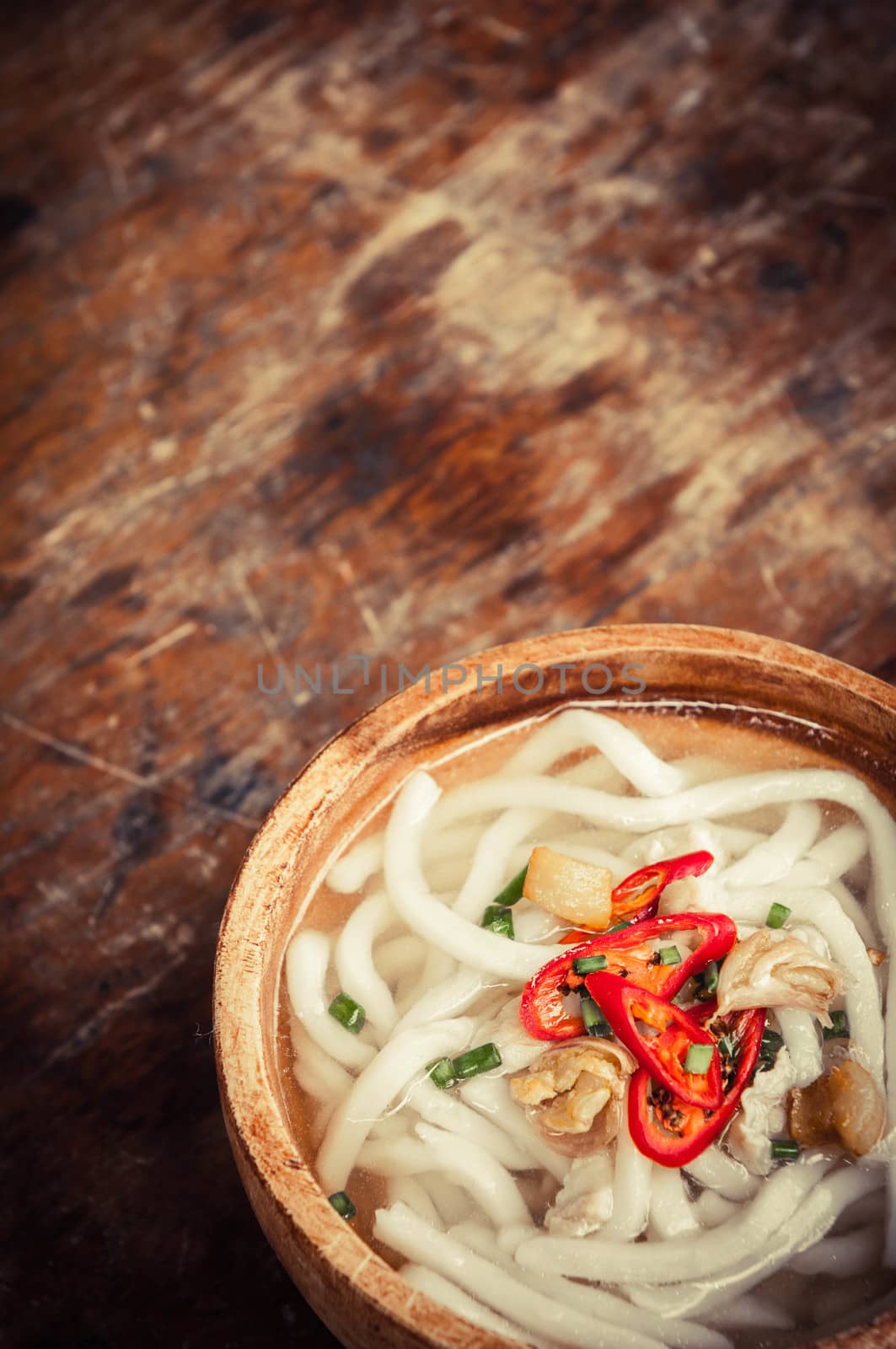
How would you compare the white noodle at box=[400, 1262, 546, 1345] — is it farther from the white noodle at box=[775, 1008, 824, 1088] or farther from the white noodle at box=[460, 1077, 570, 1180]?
the white noodle at box=[775, 1008, 824, 1088]

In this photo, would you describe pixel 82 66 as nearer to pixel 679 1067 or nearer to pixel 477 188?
pixel 477 188

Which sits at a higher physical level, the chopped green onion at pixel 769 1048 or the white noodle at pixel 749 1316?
the chopped green onion at pixel 769 1048

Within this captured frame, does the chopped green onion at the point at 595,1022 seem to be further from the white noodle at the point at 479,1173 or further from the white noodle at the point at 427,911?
the white noodle at the point at 479,1173

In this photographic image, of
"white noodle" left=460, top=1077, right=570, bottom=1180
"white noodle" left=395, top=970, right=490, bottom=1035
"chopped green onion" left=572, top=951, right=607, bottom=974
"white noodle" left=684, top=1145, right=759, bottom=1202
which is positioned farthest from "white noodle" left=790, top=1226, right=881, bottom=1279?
"white noodle" left=395, top=970, right=490, bottom=1035

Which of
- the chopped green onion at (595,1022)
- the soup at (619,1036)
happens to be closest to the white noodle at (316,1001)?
the soup at (619,1036)

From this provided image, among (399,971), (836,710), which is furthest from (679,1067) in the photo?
(836,710)

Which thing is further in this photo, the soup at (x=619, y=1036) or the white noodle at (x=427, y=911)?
the white noodle at (x=427, y=911)

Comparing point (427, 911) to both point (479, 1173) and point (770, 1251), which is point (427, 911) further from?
point (770, 1251)
